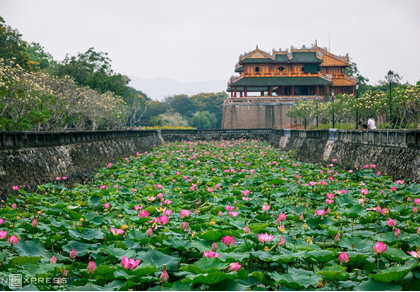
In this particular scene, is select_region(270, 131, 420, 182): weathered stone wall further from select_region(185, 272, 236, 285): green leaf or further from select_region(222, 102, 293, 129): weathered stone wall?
select_region(222, 102, 293, 129): weathered stone wall

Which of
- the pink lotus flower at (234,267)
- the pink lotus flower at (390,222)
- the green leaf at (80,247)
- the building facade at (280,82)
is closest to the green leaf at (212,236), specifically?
the pink lotus flower at (234,267)

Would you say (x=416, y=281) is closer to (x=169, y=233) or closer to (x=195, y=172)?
(x=169, y=233)

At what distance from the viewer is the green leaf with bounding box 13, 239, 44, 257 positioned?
3.50 meters

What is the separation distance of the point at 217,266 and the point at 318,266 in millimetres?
988

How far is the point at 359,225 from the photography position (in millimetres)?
4695

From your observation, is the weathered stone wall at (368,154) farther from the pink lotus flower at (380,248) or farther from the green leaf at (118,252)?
the green leaf at (118,252)

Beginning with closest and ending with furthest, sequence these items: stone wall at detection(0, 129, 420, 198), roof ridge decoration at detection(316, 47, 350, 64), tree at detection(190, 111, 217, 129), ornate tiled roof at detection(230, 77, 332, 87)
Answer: stone wall at detection(0, 129, 420, 198)
ornate tiled roof at detection(230, 77, 332, 87)
roof ridge decoration at detection(316, 47, 350, 64)
tree at detection(190, 111, 217, 129)

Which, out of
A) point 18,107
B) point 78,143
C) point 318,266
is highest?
point 18,107

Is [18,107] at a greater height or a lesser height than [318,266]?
greater

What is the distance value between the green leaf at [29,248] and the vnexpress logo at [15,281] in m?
0.55

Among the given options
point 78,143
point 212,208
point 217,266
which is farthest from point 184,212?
point 78,143

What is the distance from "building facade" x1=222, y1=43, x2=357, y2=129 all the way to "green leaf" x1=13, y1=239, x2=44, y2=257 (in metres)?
44.5

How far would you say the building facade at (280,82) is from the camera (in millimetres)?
48250

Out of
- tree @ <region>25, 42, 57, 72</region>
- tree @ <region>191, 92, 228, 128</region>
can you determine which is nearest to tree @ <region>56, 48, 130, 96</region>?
tree @ <region>25, 42, 57, 72</region>
